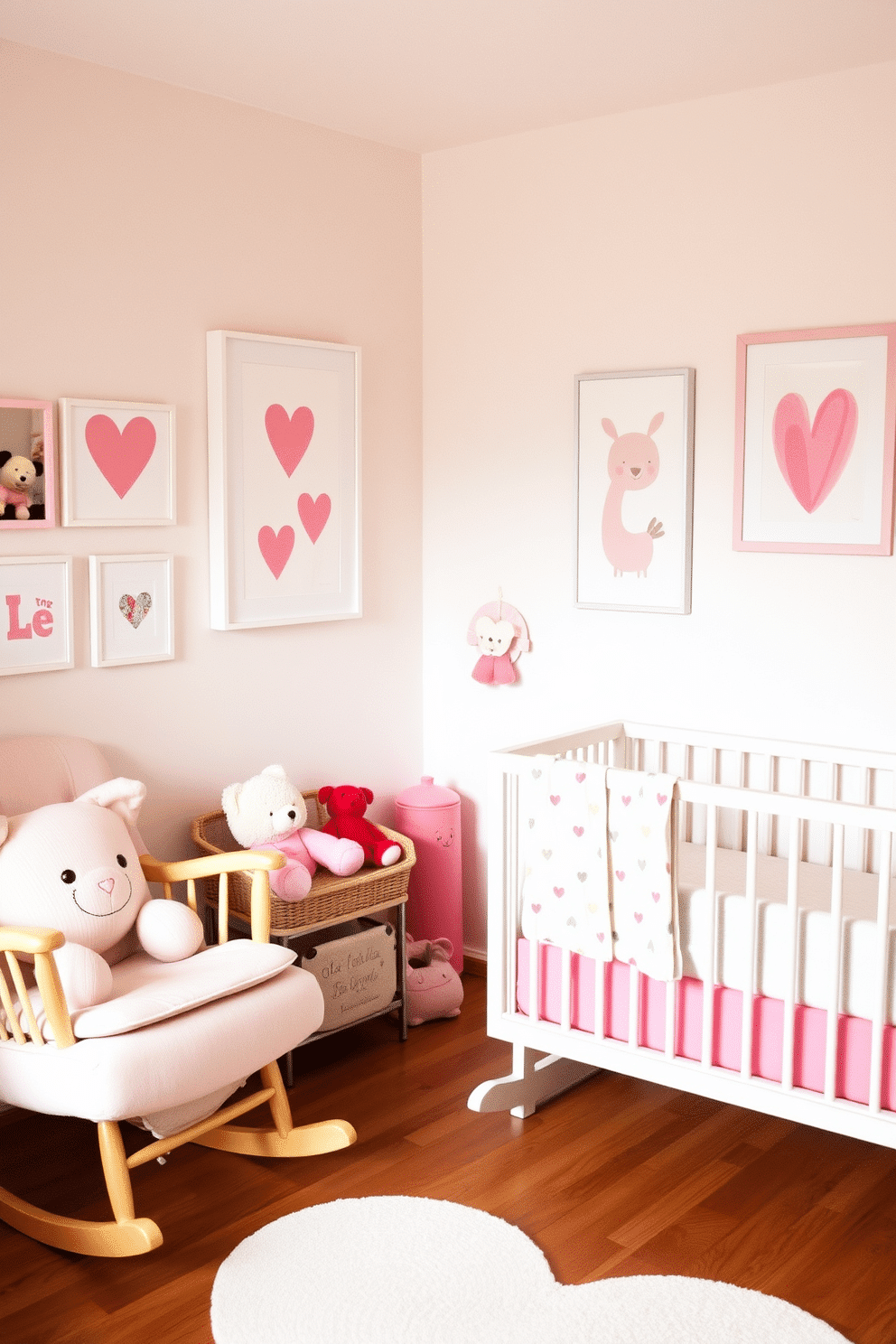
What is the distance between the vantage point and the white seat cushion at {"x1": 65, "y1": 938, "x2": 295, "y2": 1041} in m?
2.11

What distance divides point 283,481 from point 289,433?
0.12 m

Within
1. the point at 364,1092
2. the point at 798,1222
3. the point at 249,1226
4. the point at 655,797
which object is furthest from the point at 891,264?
the point at 249,1226

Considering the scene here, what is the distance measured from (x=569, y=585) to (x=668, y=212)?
3.05 feet

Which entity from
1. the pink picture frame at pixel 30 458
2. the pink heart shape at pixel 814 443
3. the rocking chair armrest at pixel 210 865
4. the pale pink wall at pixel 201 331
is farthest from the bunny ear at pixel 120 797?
the pink heart shape at pixel 814 443

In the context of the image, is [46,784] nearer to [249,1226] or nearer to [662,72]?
[249,1226]

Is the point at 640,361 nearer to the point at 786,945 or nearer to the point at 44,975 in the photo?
the point at 786,945

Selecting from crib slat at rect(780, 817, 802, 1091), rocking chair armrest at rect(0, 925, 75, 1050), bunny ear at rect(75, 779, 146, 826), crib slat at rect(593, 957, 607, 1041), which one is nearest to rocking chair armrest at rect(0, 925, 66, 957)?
rocking chair armrest at rect(0, 925, 75, 1050)

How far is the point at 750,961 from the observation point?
7.43 ft

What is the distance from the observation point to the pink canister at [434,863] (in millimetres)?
3332

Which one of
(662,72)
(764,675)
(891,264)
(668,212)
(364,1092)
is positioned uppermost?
(662,72)

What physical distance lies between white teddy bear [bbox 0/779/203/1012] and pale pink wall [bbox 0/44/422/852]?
12.2 inches

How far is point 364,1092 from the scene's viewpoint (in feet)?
9.14

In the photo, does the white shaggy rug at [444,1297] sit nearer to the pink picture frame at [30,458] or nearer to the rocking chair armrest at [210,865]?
the rocking chair armrest at [210,865]

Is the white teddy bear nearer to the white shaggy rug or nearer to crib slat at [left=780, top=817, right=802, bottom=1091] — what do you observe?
the white shaggy rug
